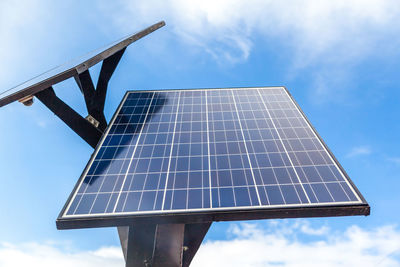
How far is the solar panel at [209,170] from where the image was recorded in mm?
8844

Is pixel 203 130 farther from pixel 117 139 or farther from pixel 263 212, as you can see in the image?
pixel 263 212

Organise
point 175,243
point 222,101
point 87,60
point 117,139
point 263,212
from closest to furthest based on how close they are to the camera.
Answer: point 263,212, point 175,243, point 117,139, point 87,60, point 222,101

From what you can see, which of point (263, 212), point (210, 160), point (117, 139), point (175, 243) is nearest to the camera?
point (263, 212)

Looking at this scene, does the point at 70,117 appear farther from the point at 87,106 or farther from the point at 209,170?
the point at 209,170

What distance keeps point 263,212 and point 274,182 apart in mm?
1809

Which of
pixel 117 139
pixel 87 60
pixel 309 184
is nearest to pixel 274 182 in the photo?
pixel 309 184

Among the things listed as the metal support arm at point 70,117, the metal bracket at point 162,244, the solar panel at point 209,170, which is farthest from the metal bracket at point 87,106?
the metal bracket at point 162,244

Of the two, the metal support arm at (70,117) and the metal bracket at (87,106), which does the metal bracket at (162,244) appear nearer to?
the metal support arm at (70,117)

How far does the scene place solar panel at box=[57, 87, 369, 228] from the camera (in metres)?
8.84

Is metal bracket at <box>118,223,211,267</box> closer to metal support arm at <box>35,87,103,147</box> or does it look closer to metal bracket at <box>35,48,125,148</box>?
metal support arm at <box>35,87,103,147</box>

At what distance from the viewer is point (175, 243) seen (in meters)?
10.7

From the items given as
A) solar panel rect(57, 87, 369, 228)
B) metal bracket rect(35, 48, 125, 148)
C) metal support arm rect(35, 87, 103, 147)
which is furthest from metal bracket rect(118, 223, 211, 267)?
metal bracket rect(35, 48, 125, 148)

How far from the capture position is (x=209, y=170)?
11031mm

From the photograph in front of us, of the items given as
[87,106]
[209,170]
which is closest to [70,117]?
[87,106]
